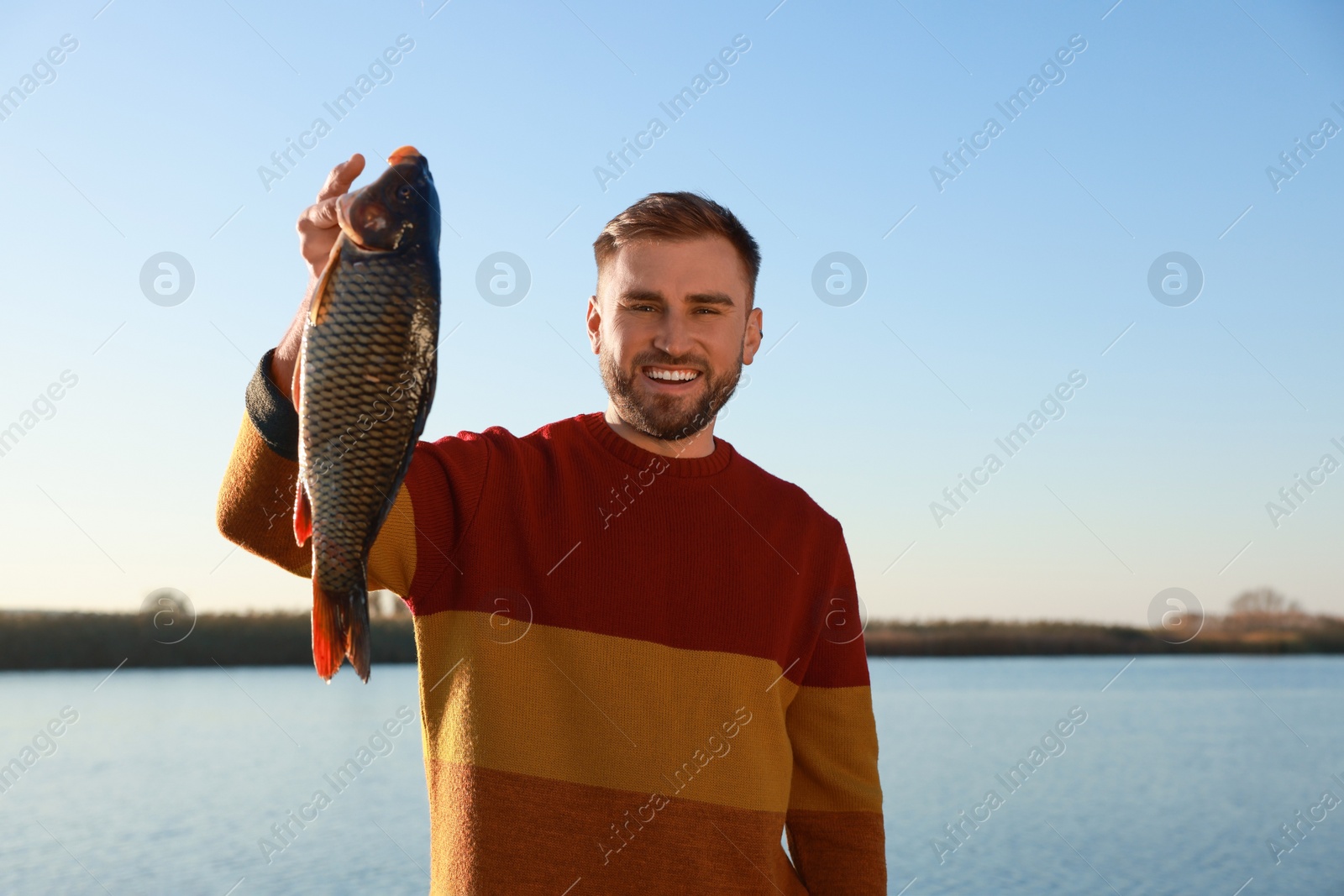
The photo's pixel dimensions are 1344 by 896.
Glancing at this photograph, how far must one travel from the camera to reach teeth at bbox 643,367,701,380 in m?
2.56

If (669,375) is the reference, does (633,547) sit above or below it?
below

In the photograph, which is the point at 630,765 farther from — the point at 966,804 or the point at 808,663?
the point at 966,804

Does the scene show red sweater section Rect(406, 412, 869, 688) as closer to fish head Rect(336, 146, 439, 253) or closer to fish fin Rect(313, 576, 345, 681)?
fish fin Rect(313, 576, 345, 681)

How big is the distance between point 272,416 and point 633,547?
98cm

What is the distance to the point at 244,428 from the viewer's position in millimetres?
1839

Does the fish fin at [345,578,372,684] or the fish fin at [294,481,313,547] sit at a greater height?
the fish fin at [294,481,313,547]

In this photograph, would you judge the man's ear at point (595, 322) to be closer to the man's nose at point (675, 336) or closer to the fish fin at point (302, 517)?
the man's nose at point (675, 336)

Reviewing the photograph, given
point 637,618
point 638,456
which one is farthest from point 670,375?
point 637,618

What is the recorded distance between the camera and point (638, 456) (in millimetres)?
2598

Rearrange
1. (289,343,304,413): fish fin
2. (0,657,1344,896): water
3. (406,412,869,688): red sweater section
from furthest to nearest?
(0,657,1344,896): water
(406,412,869,688): red sweater section
(289,343,304,413): fish fin

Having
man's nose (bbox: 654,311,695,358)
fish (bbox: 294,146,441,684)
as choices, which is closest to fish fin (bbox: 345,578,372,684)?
fish (bbox: 294,146,441,684)

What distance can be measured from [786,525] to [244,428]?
4.75 ft

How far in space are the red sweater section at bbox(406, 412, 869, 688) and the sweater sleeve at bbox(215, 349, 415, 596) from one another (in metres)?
0.25

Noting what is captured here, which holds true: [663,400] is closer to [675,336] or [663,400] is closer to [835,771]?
[675,336]
